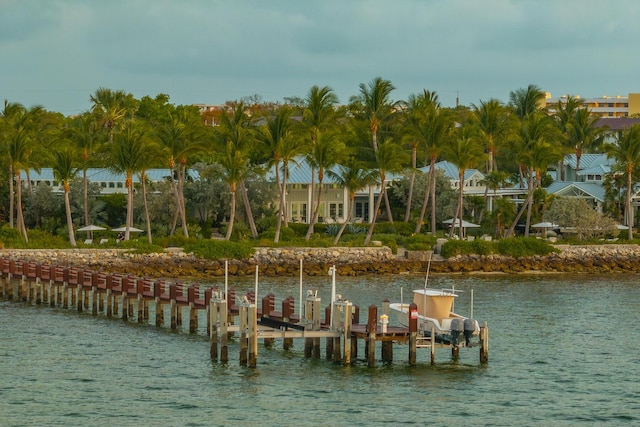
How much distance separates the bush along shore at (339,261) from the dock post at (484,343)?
34.0 meters

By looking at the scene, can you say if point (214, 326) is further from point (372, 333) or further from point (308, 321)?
point (372, 333)

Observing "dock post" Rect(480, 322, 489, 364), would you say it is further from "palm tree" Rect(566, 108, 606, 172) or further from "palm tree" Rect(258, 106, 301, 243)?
"palm tree" Rect(566, 108, 606, 172)

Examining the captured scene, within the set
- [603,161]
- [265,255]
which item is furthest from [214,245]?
[603,161]

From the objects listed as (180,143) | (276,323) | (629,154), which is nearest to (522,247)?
(629,154)

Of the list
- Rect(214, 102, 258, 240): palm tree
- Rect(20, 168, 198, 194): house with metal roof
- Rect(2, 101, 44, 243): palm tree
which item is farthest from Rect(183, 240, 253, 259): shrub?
Rect(20, 168, 198, 194): house with metal roof

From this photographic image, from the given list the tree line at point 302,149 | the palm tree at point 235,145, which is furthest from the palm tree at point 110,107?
the palm tree at point 235,145

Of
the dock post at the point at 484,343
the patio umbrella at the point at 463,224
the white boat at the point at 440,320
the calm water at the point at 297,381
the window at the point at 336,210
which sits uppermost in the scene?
the window at the point at 336,210

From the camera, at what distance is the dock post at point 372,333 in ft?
141

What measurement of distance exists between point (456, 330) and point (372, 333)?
2848 mm

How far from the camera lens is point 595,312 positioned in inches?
2500

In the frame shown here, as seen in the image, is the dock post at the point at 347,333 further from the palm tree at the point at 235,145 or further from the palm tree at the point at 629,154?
the palm tree at the point at 629,154

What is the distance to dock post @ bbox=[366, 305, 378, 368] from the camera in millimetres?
43125

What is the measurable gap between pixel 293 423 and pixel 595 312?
2936 centimetres

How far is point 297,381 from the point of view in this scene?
42.8 m
